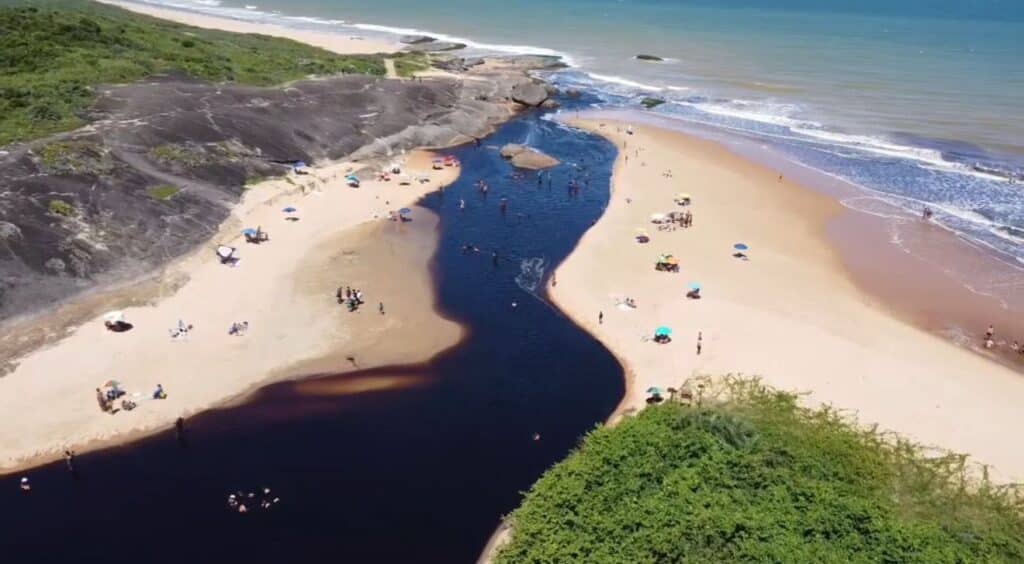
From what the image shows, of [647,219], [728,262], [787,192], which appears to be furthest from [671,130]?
[728,262]

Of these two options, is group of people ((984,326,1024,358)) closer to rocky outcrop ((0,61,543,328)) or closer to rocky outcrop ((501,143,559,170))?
rocky outcrop ((501,143,559,170))

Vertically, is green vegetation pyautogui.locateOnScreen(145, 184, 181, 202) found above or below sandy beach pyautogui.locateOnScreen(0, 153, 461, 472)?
above

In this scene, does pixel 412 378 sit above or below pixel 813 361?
below

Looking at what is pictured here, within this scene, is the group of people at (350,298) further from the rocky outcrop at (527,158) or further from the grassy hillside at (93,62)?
the rocky outcrop at (527,158)

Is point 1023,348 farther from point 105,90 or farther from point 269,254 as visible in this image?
point 105,90

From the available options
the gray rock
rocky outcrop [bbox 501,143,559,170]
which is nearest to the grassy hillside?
the gray rock

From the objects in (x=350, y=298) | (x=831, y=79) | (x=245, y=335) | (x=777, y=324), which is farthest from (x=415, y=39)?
(x=777, y=324)
